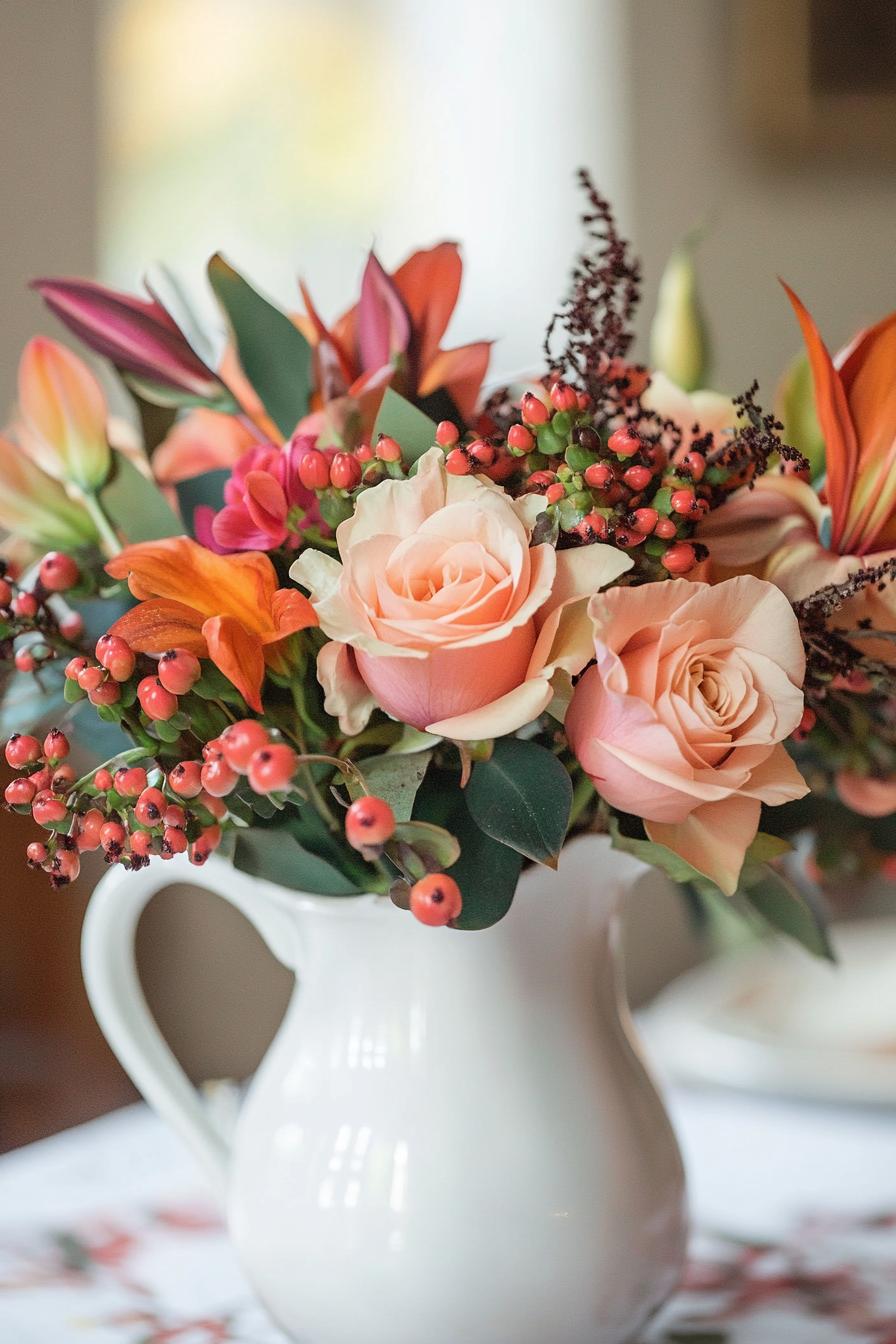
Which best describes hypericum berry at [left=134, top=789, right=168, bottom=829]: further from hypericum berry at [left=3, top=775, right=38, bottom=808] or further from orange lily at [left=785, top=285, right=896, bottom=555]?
orange lily at [left=785, top=285, right=896, bottom=555]

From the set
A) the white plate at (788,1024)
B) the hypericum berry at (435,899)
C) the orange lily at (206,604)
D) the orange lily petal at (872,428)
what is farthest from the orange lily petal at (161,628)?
the white plate at (788,1024)

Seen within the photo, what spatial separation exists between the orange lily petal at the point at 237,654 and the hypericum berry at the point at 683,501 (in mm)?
125

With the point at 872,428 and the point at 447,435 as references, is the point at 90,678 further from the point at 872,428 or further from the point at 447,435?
the point at 872,428

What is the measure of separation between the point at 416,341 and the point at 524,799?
19 centimetres

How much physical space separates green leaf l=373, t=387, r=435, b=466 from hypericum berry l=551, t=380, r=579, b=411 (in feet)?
0.16

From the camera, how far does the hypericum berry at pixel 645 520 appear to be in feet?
1.24

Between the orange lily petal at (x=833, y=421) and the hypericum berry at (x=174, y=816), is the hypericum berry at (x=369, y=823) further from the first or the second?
the orange lily petal at (x=833, y=421)

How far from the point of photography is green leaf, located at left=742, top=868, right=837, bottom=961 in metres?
0.58

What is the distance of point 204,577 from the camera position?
0.40 meters

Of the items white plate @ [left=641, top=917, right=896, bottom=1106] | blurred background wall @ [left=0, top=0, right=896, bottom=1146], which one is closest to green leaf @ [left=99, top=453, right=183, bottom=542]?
white plate @ [left=641, top=917, right=896, bottom=1106]

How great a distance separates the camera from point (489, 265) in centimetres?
161

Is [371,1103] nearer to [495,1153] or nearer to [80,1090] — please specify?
[495,1153]

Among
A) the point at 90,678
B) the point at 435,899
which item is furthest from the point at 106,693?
the point at 435,899

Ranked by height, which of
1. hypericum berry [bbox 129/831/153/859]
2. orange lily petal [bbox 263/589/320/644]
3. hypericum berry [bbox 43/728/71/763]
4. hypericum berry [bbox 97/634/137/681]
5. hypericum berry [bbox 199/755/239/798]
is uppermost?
orange lily petal [bbox 263/589/320/644]
